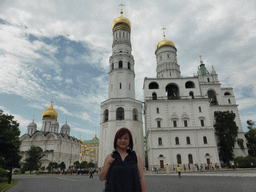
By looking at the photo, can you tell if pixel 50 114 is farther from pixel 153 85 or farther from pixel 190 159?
→ pixel 190 159

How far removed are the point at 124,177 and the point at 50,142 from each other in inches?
2209

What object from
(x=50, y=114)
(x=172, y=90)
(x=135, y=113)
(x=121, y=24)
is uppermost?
(x=121, y=24)

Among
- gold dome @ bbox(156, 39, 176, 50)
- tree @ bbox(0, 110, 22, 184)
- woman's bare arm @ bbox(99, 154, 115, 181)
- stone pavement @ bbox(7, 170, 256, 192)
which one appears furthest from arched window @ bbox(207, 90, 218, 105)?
woman's bare arm @ bbox(99, 154, 115, 181)

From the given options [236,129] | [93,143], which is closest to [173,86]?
[236,129]

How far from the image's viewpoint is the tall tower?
33.2 meters

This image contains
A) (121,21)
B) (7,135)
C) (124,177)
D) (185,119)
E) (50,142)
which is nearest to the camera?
(124,177)

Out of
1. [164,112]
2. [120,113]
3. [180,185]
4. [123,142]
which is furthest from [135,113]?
[123,142]

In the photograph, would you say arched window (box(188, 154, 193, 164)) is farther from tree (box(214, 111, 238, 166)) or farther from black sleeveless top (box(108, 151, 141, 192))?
black sleeveless top (box(108, 151, 141, 192))

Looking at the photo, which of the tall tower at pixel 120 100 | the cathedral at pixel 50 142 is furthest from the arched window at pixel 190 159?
the cathedral at pixel 50 142

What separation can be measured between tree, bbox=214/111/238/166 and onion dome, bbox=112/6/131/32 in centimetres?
2767

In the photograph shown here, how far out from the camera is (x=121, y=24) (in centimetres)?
4122

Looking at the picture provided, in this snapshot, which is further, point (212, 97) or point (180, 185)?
point (212, 97)

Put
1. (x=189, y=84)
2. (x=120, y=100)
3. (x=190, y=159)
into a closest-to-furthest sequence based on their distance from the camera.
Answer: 1. (x=190, y=159)
2. (x=120, y=100)
3. (x=189, y=84)

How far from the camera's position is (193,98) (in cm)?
3591
